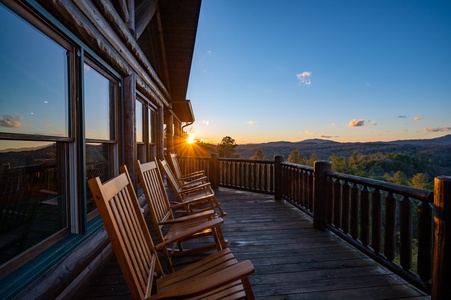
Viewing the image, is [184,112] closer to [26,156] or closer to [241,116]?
[26,156]

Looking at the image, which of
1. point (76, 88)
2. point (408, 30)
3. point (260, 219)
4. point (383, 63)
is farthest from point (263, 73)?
point (76, 88)

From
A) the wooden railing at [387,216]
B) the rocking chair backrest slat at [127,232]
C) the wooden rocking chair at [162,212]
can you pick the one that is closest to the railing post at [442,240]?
the wooden railing at [387,216]

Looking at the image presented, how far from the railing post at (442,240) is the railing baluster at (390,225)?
0.50 meters

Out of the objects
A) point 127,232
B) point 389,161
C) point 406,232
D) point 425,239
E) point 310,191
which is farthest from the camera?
point 389,161

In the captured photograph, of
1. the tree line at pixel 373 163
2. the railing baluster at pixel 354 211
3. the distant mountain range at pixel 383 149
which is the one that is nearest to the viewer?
the railing baluster at pixel 354 211

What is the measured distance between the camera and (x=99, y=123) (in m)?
2.48

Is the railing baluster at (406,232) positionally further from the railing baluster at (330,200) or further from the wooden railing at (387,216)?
the railing baluster at (330,200)

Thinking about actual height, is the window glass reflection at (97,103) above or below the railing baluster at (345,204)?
above

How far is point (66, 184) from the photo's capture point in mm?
1795

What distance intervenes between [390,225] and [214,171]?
455cm

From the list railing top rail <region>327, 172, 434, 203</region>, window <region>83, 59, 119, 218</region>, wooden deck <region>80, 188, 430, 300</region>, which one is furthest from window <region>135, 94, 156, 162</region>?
railing top rail <region>327, 172, 434, 203</region>

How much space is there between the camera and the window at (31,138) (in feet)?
4.24

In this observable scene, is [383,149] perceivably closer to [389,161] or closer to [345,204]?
[389,161]

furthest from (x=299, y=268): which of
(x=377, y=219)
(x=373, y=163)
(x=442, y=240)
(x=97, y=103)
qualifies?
(x=373, y=163)
